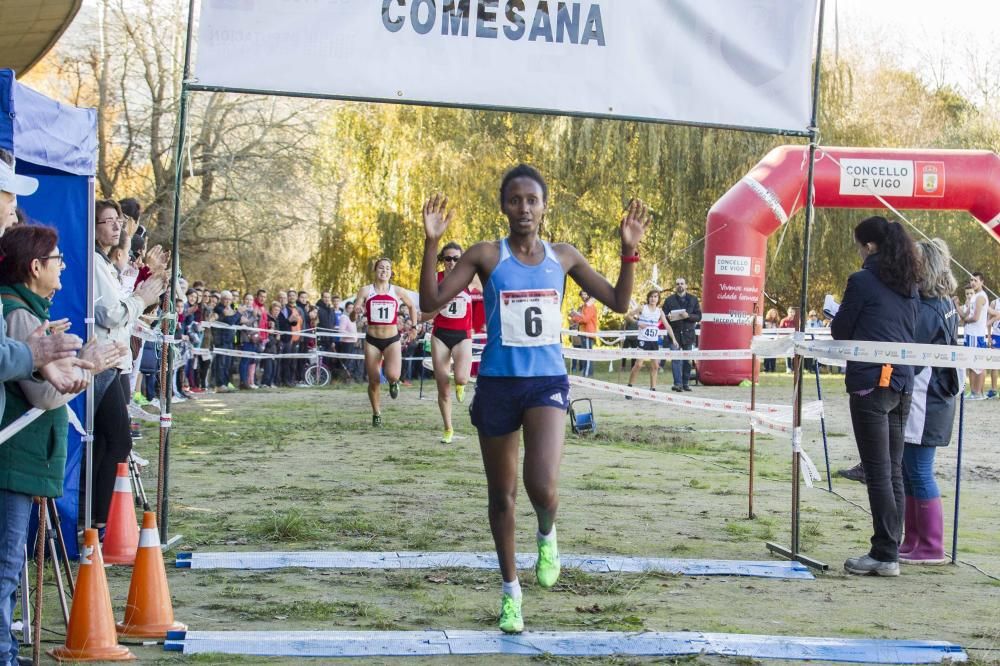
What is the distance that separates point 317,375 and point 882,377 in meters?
19.6

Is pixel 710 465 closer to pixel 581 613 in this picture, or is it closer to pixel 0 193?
pixel 581 613

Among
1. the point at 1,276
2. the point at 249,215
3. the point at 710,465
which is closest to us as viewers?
the point at 1,276

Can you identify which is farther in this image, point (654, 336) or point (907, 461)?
point (654, 336)

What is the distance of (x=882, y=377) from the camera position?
743 cm

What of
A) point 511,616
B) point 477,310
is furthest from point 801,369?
point 477,310

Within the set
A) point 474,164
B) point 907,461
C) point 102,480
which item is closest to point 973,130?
point 474,164

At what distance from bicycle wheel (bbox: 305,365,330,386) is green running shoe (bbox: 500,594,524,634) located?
2060 cm

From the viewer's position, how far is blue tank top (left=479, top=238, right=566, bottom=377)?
19.1 ft

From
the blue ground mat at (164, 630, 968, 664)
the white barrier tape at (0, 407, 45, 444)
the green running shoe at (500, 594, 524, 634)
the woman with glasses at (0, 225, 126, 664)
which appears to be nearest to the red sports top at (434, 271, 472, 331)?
the green running shoe at (500, 594, 524, 634)

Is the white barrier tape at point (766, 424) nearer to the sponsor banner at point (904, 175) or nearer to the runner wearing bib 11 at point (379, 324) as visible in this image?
the runner wearing bib 11 at point (379, 324)

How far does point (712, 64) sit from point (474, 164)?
2389 cm

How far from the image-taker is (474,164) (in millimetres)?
31328

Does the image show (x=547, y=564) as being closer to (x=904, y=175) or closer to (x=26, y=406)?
(x=26, y=406)

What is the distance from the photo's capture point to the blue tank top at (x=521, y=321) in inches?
230
